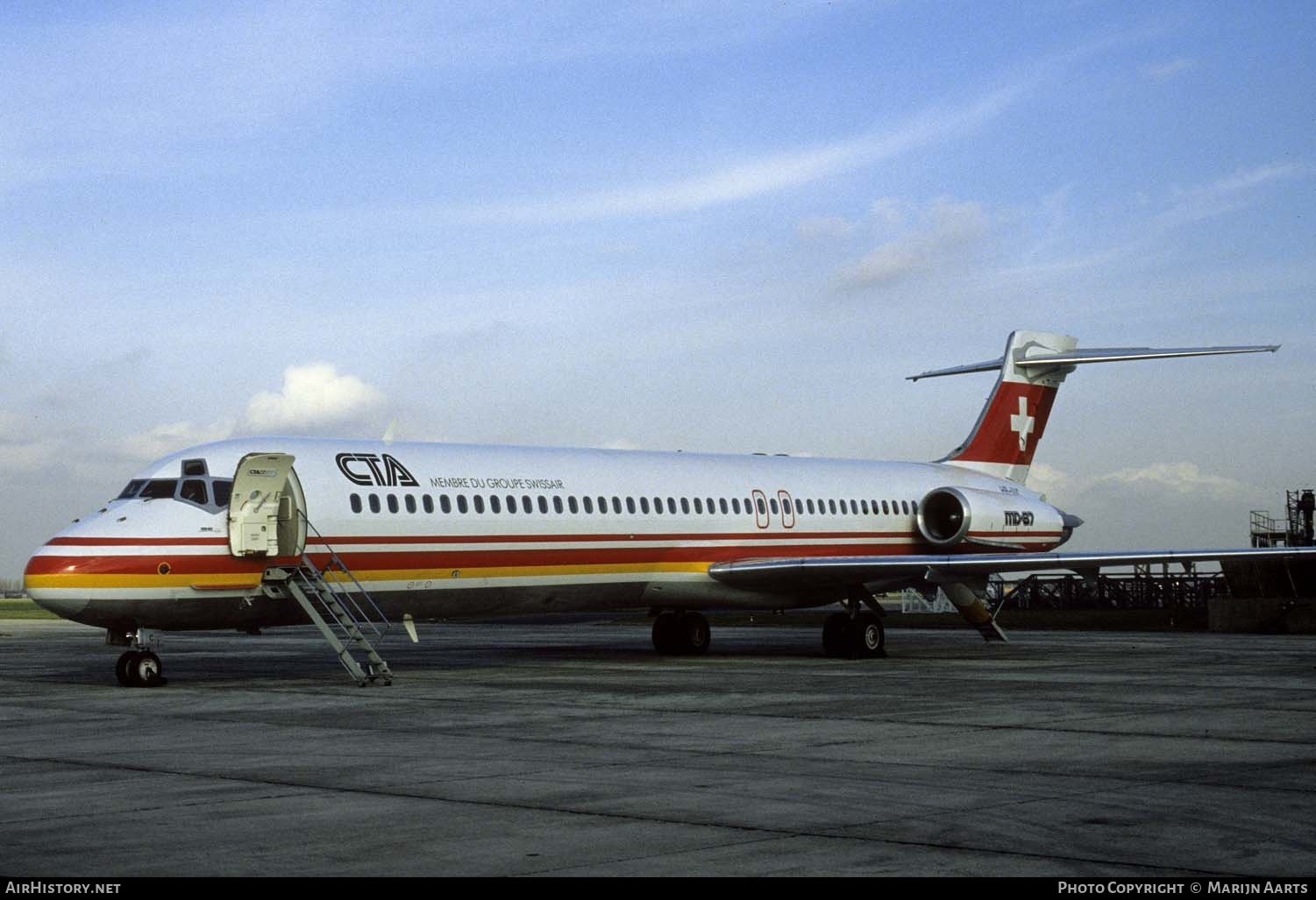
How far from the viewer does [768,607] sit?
86.7ft

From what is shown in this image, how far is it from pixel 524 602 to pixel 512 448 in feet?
8.74

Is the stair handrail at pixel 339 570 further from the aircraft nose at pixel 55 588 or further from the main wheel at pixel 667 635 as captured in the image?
the main wheel at pixel 667 635

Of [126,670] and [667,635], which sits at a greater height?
[126,670]

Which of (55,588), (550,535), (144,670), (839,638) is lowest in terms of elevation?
(839,638)

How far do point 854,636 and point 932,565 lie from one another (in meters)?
2.06

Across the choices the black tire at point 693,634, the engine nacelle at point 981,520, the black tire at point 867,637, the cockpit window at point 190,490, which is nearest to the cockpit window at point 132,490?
the cockpit window at point 190,490

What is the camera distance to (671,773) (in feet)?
35.3

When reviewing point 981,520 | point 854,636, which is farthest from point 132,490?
point 981,520

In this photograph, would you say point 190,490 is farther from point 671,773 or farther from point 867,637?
point 867,637

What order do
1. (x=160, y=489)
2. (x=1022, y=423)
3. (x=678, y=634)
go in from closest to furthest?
(x=160, y=489), (x=678, y=634), (x=1022, y=423)

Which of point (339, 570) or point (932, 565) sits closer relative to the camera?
point (339, 570)

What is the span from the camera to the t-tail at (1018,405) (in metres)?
31.8
